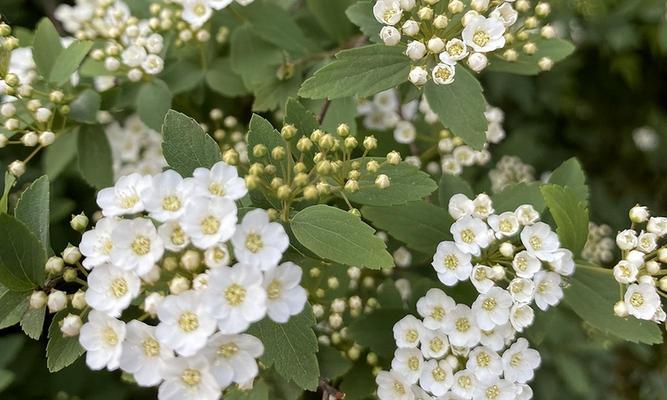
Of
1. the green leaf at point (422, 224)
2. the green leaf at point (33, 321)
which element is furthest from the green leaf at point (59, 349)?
the green leaf at point (422, 224)

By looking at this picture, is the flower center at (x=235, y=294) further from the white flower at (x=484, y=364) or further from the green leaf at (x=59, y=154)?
the green leaf at (x=59, y=154)

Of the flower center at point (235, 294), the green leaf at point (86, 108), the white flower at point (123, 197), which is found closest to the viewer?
the flower center at point (235, 294)

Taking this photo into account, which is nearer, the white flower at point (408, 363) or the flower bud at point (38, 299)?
the flower bud at point (38, 299)

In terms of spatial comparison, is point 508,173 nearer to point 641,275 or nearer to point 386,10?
point 641,275

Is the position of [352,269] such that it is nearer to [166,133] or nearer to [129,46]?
[166,133]

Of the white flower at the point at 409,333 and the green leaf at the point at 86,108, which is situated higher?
the green leaf at the point at 86,108

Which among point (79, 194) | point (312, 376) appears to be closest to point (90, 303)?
point (312, 376)
